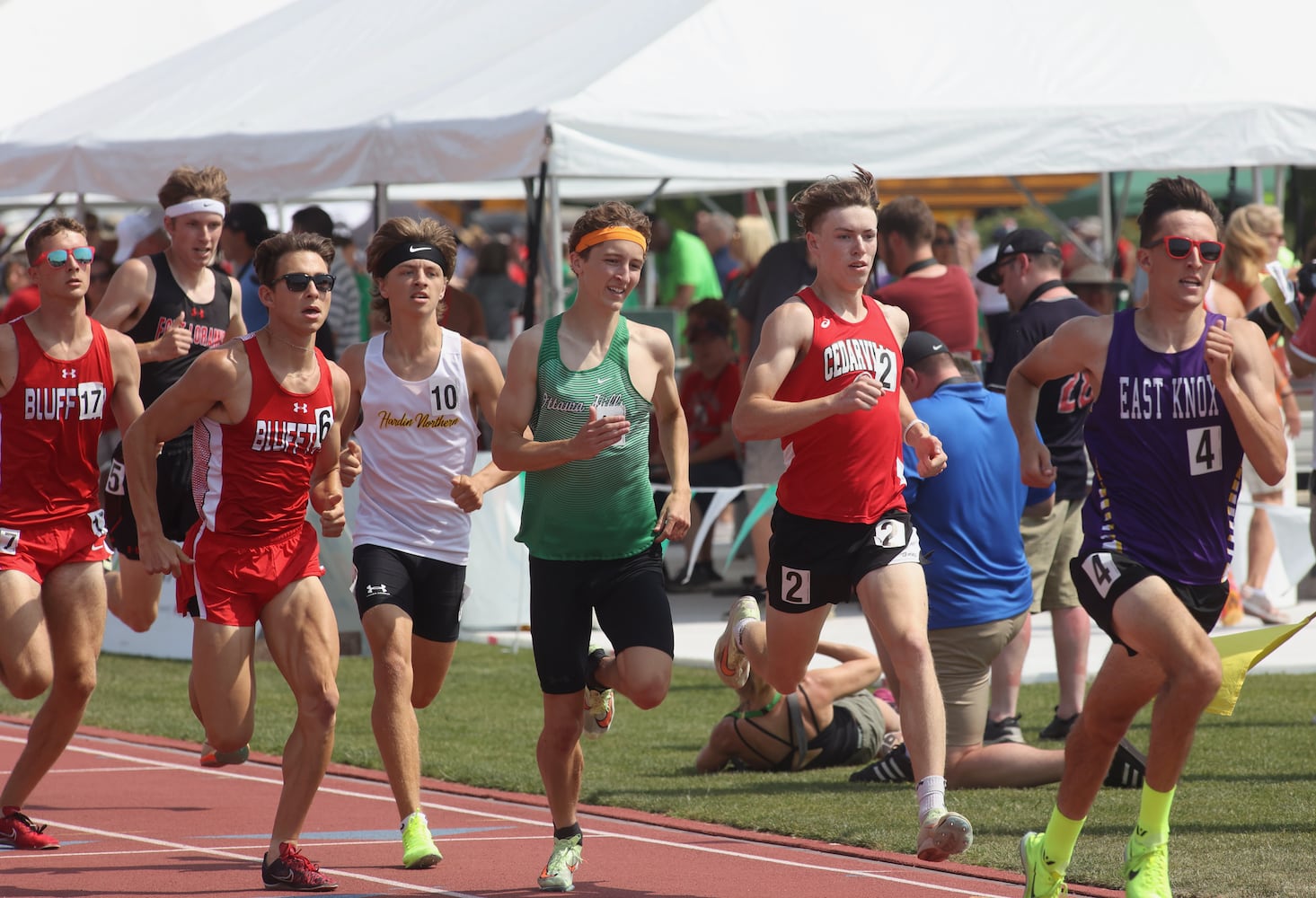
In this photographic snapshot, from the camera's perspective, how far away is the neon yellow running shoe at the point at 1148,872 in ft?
17.6

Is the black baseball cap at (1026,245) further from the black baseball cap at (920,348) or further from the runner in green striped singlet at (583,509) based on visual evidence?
the runner in green striped singlet at (583,509)

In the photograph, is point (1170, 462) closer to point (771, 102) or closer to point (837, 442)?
point (837, 442)

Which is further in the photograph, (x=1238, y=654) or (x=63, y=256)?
(x=63, y=256)

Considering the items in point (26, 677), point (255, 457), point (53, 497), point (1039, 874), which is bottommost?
point (1039, 874)

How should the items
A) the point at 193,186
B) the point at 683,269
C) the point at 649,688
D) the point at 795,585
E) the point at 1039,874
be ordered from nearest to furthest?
the point at 1039,874
the point at 649,688
the point at 795,585
the point at 193,186
the point at 683,269

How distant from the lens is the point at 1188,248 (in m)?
5.59

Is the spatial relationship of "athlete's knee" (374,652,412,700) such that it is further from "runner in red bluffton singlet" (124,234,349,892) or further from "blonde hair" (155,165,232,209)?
"blonde hair" (155,165,232,209)

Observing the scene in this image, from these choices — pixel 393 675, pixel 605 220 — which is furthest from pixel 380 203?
pixel 605 220

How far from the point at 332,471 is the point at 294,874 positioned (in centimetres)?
142

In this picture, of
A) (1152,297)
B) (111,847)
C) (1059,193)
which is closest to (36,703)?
(111,847)

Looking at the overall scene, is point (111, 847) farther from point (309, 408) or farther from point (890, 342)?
point (890, 342)

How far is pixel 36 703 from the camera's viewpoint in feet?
34.9

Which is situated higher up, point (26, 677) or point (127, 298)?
point (127, 298)

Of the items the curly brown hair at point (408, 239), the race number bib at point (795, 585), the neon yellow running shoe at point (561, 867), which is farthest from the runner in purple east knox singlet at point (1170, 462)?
the curly brown hair at point (408, 239)
